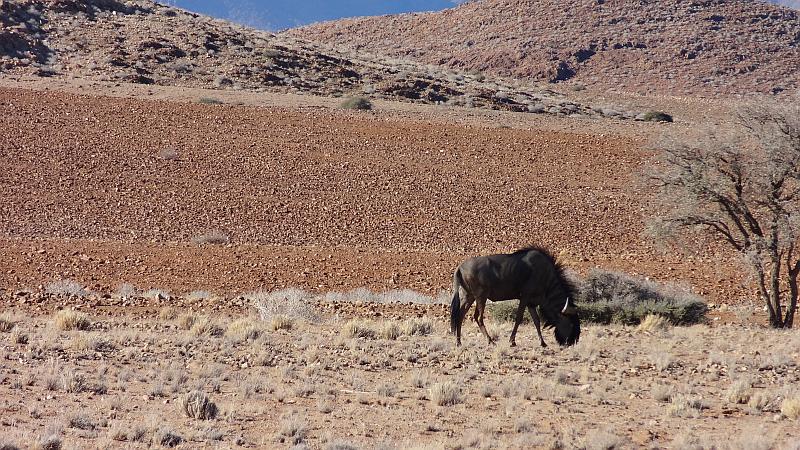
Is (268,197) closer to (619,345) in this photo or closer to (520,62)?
(619,345)

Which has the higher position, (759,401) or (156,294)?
(759,401)

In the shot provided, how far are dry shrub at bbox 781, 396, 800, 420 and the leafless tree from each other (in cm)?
666

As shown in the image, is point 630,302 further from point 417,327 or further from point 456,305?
point 456,305

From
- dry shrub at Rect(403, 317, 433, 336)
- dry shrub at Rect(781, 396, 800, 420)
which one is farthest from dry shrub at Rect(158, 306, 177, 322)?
dry shrub at Rect(781, 396, 800, 420)

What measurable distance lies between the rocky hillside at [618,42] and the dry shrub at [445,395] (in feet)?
216

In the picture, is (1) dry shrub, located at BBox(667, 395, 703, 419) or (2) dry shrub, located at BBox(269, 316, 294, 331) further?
(2) dry shrub, located at BBox(269, 316, 294, 331)

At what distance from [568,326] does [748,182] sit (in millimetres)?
5276

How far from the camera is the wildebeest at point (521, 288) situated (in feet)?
44.7

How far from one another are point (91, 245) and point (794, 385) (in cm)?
1768

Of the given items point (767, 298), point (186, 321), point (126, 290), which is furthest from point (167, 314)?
point (767, 298)

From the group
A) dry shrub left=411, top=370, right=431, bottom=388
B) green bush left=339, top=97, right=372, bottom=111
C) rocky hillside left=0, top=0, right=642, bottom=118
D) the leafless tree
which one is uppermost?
rocky hillside left=0, top=0, right=642, bottom=118

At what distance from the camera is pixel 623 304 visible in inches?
691

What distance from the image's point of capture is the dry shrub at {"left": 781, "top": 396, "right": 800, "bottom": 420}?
A: 10016 millimetres

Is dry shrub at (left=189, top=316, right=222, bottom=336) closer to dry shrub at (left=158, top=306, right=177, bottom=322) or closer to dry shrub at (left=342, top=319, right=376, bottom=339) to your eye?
dry shrub at (left=158, top=306, right=177, bottom=322)
